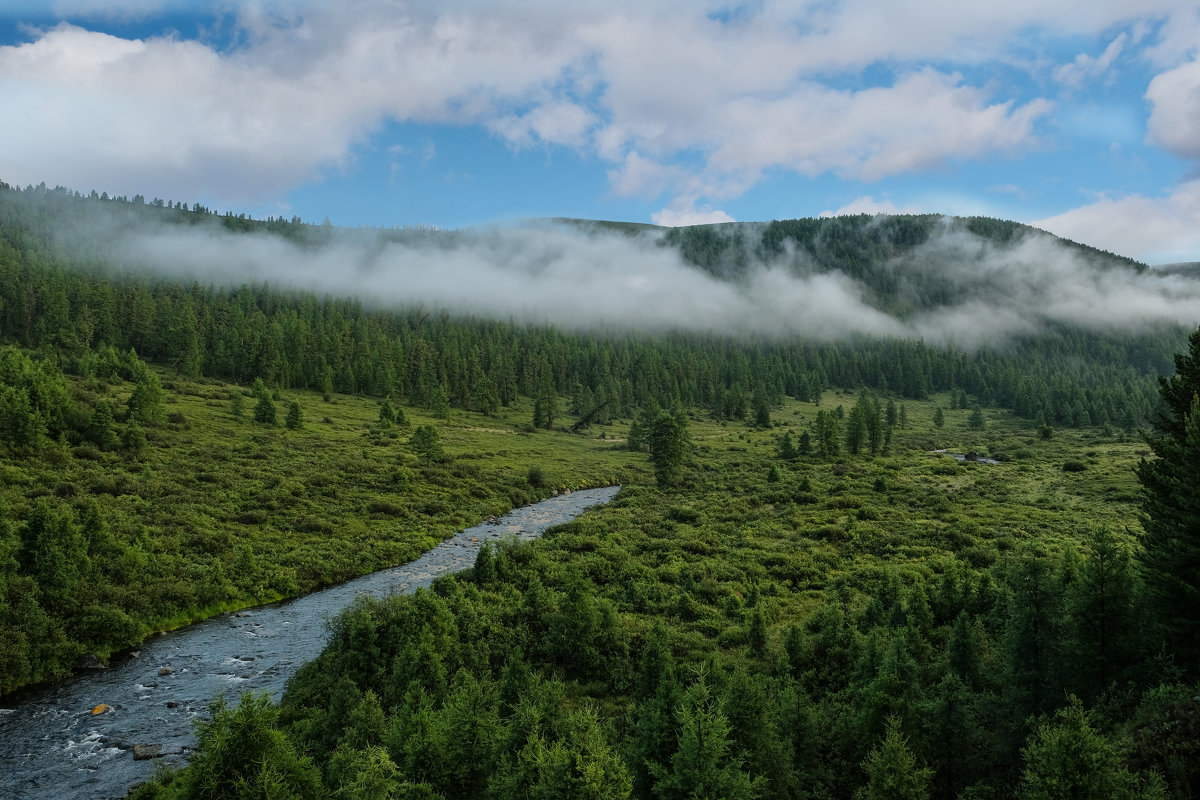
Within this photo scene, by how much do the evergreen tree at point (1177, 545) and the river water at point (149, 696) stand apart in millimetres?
37459

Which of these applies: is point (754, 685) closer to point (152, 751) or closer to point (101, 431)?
point (152, 751)

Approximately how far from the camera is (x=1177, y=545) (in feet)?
Answer: 62.8

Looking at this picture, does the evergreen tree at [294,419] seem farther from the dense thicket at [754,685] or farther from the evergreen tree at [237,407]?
→ the dense thicket at [754,685]

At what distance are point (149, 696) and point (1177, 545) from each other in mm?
45070

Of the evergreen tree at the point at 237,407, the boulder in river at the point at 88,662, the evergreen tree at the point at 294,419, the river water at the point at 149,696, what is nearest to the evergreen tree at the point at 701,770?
the river water at the point at 149,696

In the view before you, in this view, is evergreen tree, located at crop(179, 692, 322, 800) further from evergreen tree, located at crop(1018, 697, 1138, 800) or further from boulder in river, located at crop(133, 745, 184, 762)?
evergreen tree, located at crop(1018, 697, 1138, 800)

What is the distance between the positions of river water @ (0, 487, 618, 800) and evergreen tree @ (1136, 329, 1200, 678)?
123 feet

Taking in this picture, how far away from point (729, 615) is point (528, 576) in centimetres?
1511

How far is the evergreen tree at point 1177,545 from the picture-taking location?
19.0 m

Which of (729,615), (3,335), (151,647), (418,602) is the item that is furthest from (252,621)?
(3,335)

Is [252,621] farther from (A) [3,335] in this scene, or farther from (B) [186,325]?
(A) [3,335]

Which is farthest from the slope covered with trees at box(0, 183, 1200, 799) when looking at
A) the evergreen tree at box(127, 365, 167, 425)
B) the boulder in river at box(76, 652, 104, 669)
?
the boulder in river at box(76, 652, 104, 669)

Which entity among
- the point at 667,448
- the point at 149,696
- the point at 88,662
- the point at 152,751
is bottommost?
the point at 88,662

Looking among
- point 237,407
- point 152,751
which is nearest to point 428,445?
point 237,407
